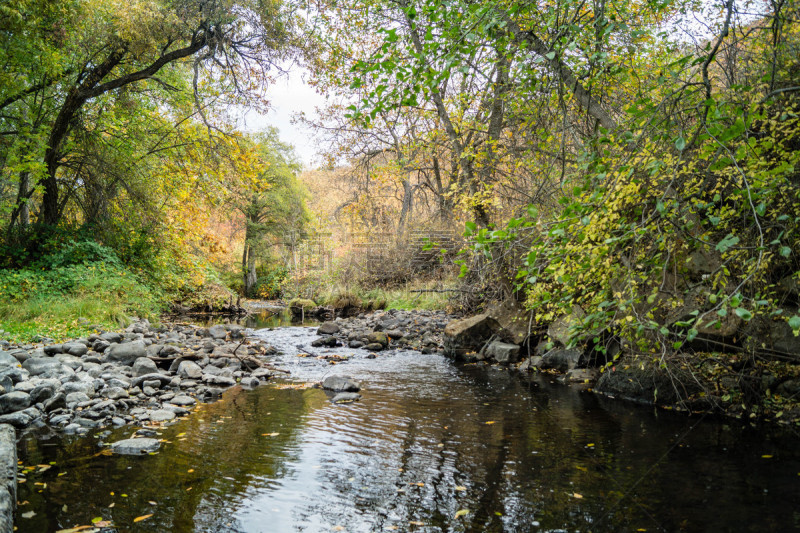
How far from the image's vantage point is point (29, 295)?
382 inches

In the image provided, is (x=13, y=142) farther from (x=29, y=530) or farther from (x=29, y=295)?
(x=29, y=530)

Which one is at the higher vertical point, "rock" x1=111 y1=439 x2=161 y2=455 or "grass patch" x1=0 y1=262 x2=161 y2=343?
"grass patch" x1=0 y1=262 x2=161 y2=343

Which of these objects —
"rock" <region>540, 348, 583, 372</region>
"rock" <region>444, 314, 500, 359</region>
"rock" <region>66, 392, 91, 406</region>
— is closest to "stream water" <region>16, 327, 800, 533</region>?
"rock" <region>66, 392, 91, 406</region>

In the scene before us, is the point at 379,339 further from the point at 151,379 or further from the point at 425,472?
the point at 425,472

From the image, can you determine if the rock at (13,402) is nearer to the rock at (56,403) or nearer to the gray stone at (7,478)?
the rock at (56,403)

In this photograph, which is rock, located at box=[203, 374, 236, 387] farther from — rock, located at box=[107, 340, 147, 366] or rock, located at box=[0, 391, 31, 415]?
rock, located at box=[0, 391, 31, 415]

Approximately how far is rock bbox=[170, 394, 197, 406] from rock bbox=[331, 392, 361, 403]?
183 cm

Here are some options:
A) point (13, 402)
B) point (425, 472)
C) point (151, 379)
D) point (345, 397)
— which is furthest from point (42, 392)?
point (425, 472)

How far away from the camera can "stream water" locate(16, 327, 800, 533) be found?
342 cm

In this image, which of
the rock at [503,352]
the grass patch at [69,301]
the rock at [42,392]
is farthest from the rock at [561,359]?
the grass patch at [69,301]

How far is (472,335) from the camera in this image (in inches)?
392

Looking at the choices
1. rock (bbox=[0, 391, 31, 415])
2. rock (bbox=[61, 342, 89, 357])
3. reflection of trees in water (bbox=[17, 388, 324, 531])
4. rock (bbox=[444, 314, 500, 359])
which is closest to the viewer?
reflection of trees in water (bbox=[17, 388, 324, 531])

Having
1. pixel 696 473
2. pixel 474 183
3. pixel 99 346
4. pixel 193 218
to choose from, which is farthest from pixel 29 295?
pixel 696 473

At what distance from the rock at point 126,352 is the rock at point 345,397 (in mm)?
3368
